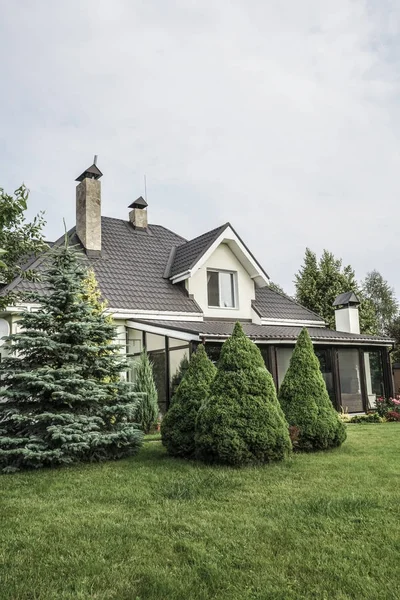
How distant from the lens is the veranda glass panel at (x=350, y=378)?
1781 cm

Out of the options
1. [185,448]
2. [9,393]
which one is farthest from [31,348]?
[185,448]

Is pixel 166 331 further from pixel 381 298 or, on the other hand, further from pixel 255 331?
pixel 381 298

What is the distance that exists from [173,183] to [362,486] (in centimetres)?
1571

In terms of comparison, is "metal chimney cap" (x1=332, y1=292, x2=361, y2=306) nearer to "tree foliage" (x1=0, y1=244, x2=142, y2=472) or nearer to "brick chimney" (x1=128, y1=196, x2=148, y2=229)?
"brick chimney" (x1=128, y1=196, x2=148, y2=229)

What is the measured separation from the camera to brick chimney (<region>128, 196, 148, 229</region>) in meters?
22.0

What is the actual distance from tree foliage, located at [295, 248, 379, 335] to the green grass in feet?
83.5

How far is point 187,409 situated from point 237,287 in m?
10.8

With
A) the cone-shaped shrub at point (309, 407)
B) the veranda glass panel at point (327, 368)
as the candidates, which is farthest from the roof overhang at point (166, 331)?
the veranda glass panel at point (327, 368)

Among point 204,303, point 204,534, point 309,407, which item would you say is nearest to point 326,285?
point 204,303

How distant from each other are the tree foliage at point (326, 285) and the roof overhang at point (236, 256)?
13.2 m

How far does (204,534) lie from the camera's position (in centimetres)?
485

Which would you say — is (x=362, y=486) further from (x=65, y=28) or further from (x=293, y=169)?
(x=293, y=169)

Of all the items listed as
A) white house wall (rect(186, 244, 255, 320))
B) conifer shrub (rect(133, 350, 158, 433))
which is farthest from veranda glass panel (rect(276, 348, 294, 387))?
conifer shrub (rect(133, 350, 158, 433))

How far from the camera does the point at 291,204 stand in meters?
22.6
